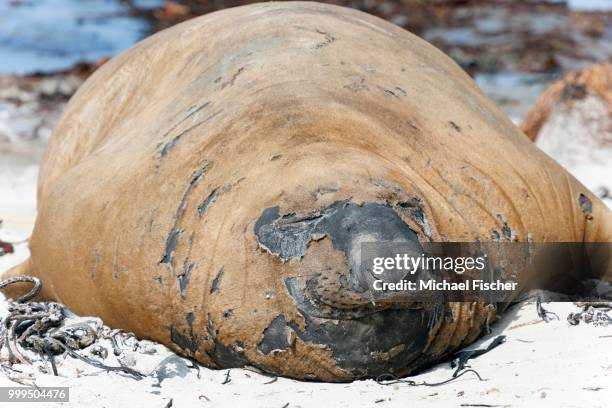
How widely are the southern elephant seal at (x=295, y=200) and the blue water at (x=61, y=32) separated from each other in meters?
5.52

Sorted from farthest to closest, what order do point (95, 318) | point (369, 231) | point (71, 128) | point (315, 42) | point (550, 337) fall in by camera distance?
1. point (71, 128)
2. point (315, 42)
3. point (95, 318)
4. point (550, 337)
5. point (369, 231)

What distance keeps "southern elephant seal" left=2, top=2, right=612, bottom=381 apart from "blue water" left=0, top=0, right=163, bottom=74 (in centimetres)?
552

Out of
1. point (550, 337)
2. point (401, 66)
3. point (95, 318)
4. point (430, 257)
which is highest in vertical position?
point (401, 66)

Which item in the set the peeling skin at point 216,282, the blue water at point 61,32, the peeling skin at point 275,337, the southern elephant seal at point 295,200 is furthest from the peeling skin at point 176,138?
the blue water at point 61,32

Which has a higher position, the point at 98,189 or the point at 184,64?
the point at 184,64

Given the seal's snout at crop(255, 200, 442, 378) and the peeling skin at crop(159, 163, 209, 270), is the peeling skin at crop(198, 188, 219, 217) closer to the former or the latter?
the peeling skin at crop(159, 163, 209, 270)

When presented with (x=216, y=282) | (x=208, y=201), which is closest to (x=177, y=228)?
(x=208, y=201)

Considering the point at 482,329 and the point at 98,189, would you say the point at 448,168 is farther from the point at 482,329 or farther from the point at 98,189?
the point at 98,189

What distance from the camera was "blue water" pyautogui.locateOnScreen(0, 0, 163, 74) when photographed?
32.3 ft

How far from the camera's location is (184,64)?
4.61 metres

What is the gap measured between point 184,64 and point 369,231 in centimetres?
171

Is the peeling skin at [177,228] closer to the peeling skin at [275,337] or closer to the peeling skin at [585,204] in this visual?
the peeling skin at [275,337]

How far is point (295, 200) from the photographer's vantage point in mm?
3305

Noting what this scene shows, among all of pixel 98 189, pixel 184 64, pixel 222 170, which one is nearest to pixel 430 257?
pixel 222 170
